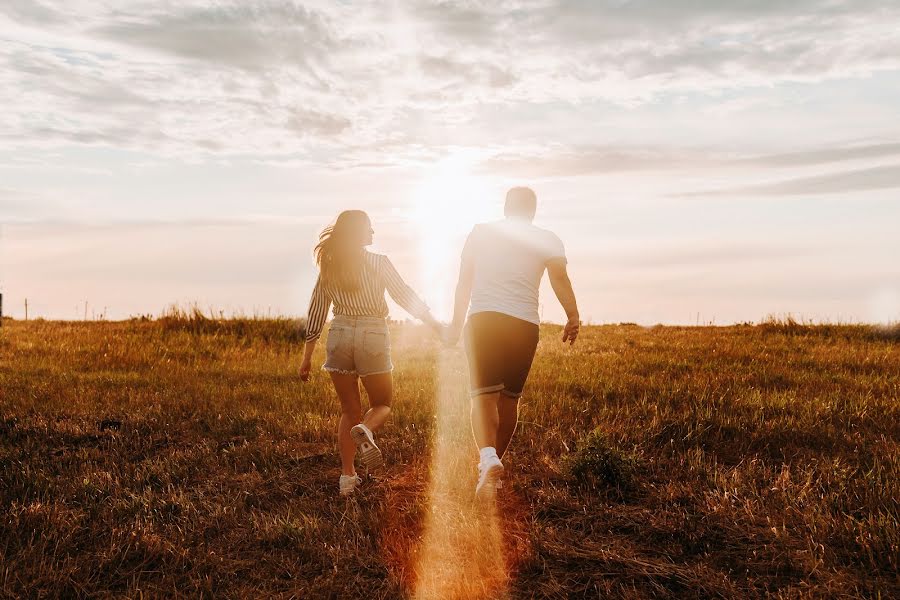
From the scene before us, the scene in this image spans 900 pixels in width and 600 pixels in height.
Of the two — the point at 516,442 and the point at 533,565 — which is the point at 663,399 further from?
the point at 533,565

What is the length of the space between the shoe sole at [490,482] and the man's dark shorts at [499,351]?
2.28 feet

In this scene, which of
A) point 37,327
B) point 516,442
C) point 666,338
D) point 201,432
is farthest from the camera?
point 37,327

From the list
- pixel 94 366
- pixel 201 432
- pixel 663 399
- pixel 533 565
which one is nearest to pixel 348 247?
pixel 533 565

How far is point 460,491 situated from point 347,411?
1.25m

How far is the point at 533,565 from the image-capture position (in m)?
5.04

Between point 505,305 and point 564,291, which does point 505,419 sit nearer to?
point 505,305

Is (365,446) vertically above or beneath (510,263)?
beneath

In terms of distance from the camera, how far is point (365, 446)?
19.6 ft

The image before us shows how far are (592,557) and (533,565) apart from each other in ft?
1.39

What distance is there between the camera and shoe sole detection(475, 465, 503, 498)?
18.6 ft

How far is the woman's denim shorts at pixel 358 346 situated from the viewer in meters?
6.12

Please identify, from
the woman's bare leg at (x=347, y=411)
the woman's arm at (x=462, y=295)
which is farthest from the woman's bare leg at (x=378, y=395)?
the woman's arm at (x=462, y=295)

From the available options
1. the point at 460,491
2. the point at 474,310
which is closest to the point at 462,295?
the point at 474,310

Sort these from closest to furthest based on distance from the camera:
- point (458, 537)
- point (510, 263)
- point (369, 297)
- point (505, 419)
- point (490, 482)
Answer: point (458, 537)
point (490, 482)
point (510, 263)
point (369, 297)
point (505, 419)
